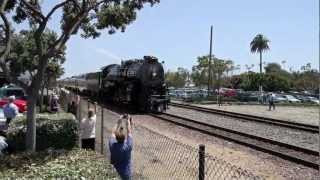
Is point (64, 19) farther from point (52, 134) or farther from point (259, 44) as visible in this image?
point (259, 44)

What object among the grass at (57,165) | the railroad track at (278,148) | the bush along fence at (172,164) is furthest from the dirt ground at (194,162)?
the grass at (57,165)

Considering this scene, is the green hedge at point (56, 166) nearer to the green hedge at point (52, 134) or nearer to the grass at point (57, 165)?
the grass at point (57, 165)

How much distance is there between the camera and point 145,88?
1467 inches

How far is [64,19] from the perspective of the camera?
1458cm

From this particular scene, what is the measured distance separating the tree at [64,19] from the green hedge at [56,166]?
5.30 ft

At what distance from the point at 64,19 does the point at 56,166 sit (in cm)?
796

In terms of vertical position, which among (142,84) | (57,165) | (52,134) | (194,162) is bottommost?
(194,162)

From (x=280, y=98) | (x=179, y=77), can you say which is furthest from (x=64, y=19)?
(x=179, y=77)

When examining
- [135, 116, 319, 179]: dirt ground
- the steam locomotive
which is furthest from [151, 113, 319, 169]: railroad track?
the steam locomotive

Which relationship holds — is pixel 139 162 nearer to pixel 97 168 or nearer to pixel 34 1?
pixel 34 1

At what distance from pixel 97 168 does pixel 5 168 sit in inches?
60.6

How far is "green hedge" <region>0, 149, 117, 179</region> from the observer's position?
21.6ft

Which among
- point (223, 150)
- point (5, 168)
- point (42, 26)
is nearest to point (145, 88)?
point (223, 150)

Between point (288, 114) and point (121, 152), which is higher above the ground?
point (121, 152)
